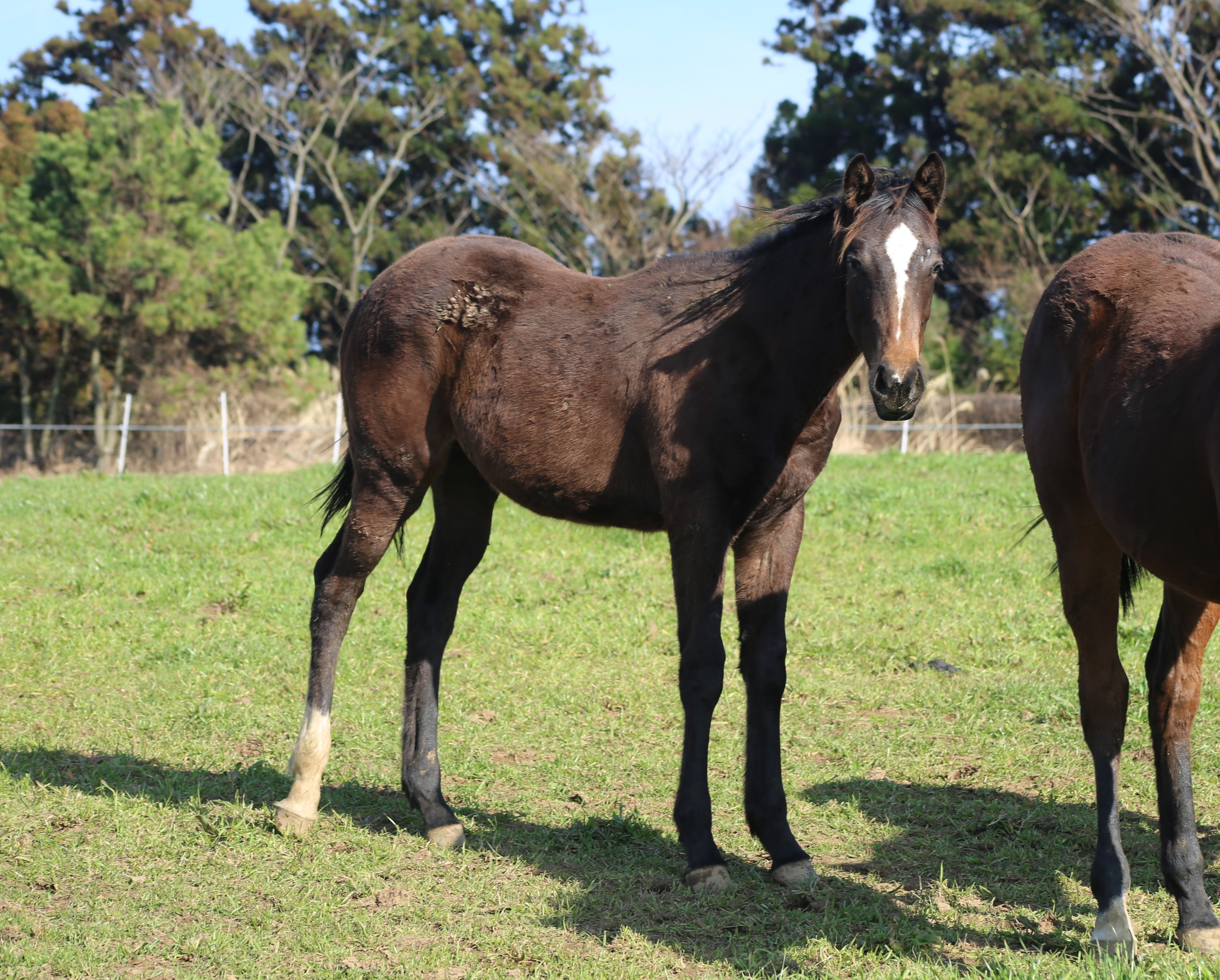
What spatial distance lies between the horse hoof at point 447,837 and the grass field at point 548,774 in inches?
2.8

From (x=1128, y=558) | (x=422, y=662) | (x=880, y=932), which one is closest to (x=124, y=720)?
(x=422, y=662)

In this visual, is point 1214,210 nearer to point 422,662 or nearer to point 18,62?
point 422,662

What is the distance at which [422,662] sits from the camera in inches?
188

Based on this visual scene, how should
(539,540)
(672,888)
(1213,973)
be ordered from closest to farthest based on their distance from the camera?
(1213,973) < (672,888) < (539,540)

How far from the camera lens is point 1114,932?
3174mm

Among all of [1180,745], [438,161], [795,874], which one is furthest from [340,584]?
[438,161]

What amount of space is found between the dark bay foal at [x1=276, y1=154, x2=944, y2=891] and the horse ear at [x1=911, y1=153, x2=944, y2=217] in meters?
0.01

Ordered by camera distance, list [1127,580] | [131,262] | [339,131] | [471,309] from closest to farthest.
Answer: [1127,580], [471,309], [131,262], [339,131]

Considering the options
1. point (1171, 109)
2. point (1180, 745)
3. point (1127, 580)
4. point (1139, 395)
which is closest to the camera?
point (1139, 395)

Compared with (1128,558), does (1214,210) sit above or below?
above

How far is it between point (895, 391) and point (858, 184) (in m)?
0.89

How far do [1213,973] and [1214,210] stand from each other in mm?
24485

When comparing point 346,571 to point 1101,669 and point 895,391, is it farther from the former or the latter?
point 1101,669

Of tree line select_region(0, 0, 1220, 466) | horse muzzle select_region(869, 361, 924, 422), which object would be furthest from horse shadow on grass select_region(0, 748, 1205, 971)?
tree line select_region(0, 0, 1220, 466)
